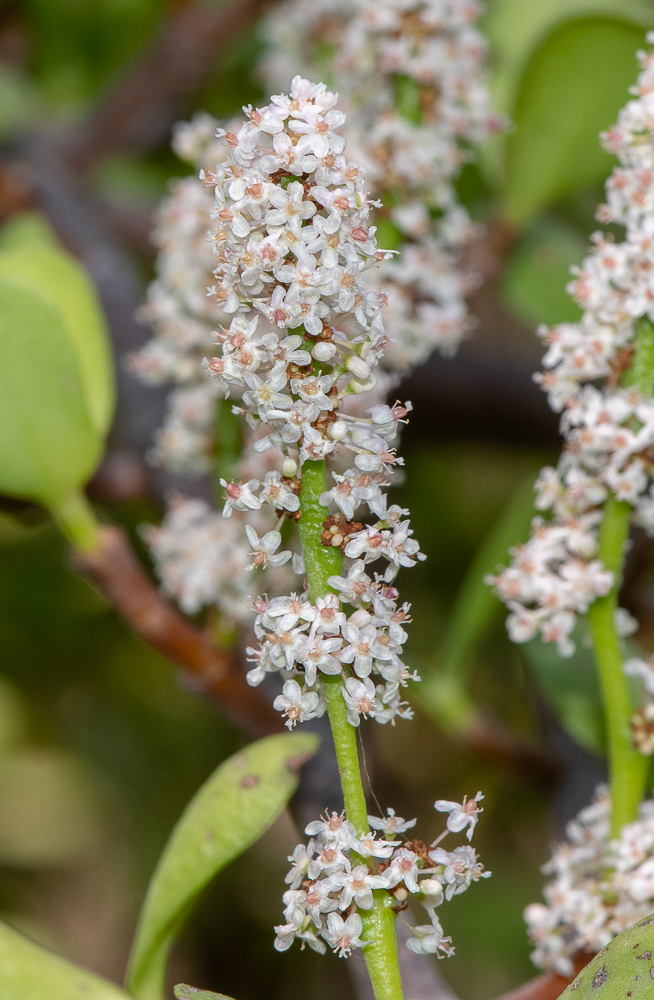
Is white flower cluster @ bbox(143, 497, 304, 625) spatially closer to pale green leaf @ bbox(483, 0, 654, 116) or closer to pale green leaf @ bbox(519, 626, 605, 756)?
pale green leaf @ bbox(519, 626, 605, 756)

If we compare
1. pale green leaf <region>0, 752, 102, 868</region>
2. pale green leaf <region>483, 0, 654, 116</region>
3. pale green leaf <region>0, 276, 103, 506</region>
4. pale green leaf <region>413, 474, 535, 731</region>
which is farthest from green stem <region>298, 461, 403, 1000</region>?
pale green leaf <region>0, 752, 102, 868</region>

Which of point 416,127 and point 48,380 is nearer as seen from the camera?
point 48,380

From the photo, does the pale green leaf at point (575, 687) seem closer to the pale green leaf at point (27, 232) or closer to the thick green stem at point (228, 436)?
the thick green stem at point (228, 436)

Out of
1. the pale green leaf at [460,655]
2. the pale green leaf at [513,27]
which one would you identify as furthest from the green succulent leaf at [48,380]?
the pale green leaf at [513,27]

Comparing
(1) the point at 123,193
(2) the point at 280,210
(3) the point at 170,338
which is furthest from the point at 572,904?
(1) the point at 123,193

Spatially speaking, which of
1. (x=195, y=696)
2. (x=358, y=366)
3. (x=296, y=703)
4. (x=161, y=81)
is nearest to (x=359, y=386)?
(x=358, y=366)

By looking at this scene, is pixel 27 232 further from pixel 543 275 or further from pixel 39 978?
pixel 39 978
